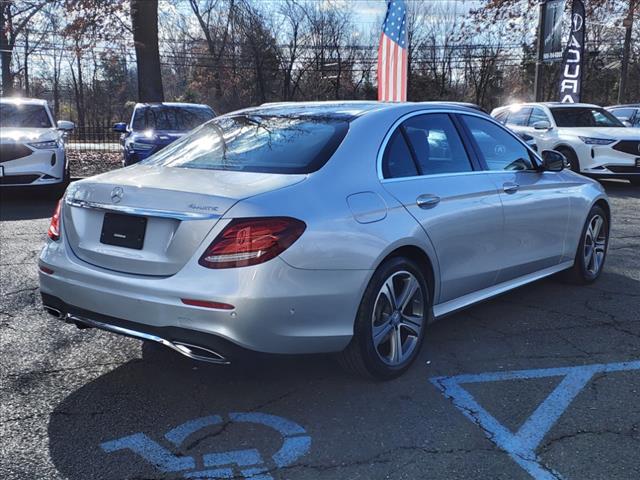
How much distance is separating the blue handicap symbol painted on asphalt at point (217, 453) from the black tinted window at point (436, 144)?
182cm

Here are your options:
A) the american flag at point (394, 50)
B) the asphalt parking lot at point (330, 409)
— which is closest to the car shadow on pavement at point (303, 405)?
the asphalt parking lot at point (330, 409)

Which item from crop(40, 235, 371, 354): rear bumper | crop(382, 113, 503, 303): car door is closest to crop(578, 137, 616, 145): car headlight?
crop(382, 113, 503, 303): car door

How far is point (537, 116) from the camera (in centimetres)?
1421

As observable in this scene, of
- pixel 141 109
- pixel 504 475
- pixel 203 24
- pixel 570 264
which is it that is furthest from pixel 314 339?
pixel 203 24

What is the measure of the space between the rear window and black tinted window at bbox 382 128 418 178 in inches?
11.7

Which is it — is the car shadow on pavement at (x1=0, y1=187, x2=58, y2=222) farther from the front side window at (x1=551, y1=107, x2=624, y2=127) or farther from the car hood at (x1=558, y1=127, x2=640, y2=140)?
the front side window at (x1=551, y1=107, x2=624, y2=127)

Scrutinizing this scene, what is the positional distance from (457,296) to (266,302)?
171cm

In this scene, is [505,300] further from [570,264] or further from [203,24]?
[203,24]

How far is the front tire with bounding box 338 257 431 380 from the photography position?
11.7 feet

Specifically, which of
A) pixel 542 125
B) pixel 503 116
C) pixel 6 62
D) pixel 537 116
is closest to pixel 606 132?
pixel 542 125

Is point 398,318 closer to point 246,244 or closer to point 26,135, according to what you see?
point 246,244

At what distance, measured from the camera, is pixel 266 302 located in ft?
10.2

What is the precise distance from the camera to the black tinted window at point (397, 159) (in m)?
3.87

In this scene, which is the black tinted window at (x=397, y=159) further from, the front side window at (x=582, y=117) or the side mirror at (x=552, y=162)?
the front side window at (x=582, y=117)
